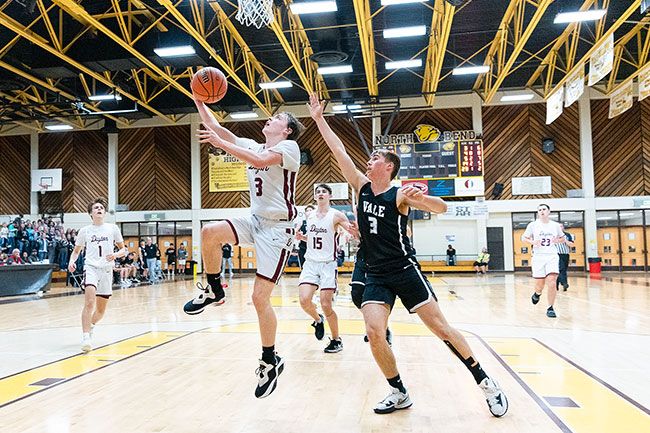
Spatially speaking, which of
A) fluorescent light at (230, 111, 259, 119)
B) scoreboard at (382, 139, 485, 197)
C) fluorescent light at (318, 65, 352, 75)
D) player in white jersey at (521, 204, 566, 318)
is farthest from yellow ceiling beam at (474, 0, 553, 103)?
fluorescent light at (230, 111, 259, 119)

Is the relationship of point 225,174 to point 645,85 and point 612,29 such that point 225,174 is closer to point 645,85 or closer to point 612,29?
point 612,29

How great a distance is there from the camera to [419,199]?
3.41 metres

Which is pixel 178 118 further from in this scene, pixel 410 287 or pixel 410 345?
pixel 410 287

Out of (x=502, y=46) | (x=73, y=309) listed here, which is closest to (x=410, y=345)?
(x=73, y=309)


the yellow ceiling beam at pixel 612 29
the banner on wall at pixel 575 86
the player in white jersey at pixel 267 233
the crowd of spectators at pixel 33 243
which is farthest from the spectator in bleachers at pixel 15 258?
the yellow ceiling beam at pixel 612 29

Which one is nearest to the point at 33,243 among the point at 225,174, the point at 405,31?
the point at 225,174

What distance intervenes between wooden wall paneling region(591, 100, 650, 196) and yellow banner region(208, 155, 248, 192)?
1586 centimetres

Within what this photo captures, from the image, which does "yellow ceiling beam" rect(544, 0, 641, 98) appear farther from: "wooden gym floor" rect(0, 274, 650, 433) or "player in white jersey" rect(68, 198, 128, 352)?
"player in white jersey" rect(68, 198, 128, 352)

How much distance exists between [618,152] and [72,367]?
2307 centimetres

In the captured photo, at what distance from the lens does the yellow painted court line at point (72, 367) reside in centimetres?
411

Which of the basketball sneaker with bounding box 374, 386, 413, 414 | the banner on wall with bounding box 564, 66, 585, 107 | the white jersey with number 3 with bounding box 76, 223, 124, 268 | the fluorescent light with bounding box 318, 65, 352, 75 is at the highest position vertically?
the fluorescent light with bounding box 318, 65, 352, 75

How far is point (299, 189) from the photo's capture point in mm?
23719

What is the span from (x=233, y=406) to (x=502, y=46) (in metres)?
14.8

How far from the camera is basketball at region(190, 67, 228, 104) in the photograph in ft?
12.9
